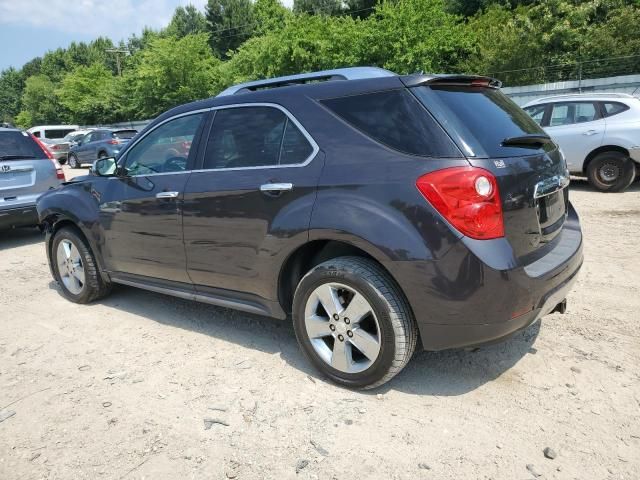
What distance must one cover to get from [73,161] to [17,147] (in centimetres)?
1459

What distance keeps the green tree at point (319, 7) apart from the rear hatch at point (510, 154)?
146 feet

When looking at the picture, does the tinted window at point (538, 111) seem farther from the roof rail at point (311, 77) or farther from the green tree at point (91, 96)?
the green tree at point (91, 96)

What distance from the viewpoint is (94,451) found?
2.68 m

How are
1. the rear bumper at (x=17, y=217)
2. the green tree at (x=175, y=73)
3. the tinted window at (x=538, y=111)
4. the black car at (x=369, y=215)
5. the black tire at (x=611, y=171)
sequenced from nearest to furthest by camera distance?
1. the black car at (x=369, y=215)
2. the rear bumper at (x=17, y=217)
3. the black tire at (x=611, y=171)
4. the tinted window at (x=538, y=111)
5. the green tree at (x=175, y=73)

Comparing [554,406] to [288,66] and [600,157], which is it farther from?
[288,66]

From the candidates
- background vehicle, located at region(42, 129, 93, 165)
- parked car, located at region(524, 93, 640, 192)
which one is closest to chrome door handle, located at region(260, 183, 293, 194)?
parked car, located at region(524, 93, 640, 192)

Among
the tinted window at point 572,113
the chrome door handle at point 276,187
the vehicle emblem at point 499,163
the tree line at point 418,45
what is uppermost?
the tree line at point 418,45

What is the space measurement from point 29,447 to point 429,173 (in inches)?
102

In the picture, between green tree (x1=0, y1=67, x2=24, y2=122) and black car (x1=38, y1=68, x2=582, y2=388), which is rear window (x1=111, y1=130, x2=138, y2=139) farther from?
green tree (x1=0, y1=67, x2=24, y2=122)

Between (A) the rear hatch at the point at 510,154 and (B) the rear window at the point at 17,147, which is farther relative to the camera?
(B) the rear window at the point at 17,147

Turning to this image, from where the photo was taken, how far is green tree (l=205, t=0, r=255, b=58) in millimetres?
54781

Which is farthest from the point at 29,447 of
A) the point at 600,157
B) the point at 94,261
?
the point at 600,157

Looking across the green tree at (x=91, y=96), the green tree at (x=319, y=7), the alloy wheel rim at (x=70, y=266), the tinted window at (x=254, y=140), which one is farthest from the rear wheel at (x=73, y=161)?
the green tree at (x=319, y=7)

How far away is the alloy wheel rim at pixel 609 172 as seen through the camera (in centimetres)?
892
